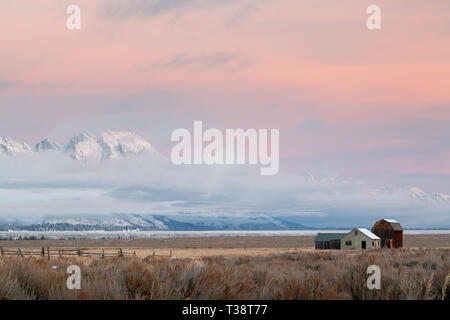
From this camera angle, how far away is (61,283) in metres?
8.27

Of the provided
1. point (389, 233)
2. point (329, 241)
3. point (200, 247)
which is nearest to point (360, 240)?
point (389, 233)

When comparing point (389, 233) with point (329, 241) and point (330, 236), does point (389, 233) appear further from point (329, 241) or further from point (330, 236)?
point (330, 236)

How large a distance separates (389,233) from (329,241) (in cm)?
1088

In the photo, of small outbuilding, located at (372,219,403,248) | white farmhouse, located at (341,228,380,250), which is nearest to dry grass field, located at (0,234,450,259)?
white farmhouse, located at (341,228,380,250)

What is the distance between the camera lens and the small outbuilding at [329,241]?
84562 mm

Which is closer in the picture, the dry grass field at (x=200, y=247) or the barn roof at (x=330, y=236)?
the dry grass field at (x=200, y=247)

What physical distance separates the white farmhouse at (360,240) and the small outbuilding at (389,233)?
6.06 ft

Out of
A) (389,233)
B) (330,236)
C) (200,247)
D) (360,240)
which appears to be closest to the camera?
(360,240)

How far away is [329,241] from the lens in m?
86.4

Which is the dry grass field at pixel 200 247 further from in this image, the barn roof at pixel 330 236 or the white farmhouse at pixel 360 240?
the white farmhouse at pixel 360 240

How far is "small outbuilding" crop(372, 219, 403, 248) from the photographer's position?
78312 millimetres

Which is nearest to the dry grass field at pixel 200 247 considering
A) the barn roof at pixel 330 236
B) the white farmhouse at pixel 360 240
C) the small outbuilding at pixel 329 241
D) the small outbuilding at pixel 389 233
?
the small outbuilding at pixel 329 241
